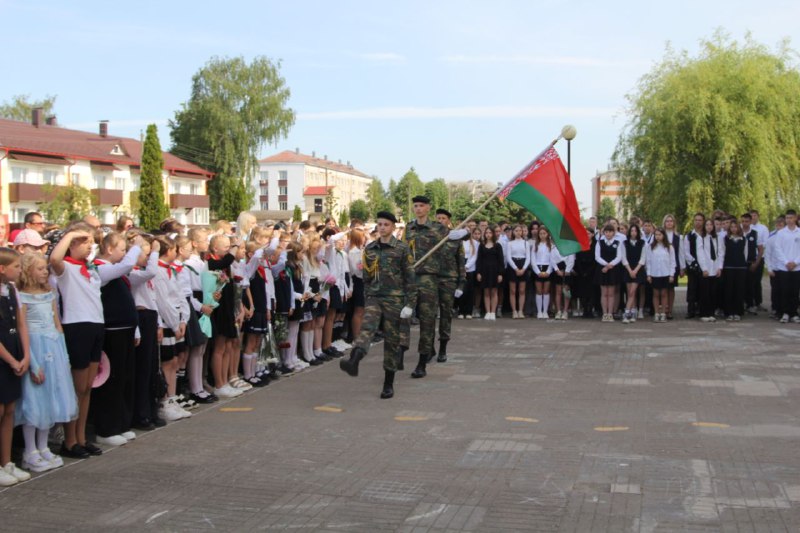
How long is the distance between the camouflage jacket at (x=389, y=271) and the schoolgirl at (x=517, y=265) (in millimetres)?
8420

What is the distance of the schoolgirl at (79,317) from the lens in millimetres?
7055

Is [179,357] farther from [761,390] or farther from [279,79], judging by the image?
[279,79]

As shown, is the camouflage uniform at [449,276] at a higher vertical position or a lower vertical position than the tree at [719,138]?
lower

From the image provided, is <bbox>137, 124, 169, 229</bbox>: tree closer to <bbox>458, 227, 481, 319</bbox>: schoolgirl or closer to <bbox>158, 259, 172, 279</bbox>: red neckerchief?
<bbox>458, 227, 481, 319</bbox>: schoolgirl

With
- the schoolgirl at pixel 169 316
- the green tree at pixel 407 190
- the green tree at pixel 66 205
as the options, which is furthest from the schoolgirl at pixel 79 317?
the green tree at pixel 407 190

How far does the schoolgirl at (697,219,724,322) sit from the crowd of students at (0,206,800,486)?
0.08 feet

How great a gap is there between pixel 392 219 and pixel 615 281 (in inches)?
346

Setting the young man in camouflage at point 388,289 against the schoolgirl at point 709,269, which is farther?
the schoolgirl at point 709,269

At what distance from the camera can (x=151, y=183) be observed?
60.9 meters

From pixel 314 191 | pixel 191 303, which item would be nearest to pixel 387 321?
pixel 191 303

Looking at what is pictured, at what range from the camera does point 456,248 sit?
1212 cm

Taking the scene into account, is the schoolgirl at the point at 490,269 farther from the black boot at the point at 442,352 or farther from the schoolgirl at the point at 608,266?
the black boot at the point at 442,352

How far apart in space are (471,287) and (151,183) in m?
47.3

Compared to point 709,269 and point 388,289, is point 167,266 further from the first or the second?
point 709,269
